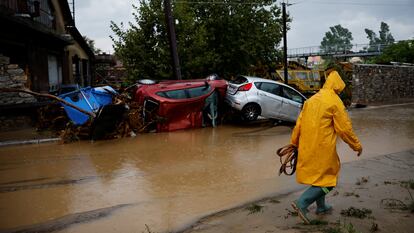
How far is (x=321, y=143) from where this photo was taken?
4148mm

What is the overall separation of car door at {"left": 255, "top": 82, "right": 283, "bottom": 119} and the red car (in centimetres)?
141

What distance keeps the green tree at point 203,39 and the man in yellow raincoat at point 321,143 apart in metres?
13.8

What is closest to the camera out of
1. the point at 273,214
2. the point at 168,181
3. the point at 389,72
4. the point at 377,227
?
the point at 377,227

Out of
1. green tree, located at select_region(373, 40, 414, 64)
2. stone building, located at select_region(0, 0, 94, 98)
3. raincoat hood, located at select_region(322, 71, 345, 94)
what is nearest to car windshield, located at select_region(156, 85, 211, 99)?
stone building, located at select_region(0, 0, 94, 98)

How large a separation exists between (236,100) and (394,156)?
5.63 meters

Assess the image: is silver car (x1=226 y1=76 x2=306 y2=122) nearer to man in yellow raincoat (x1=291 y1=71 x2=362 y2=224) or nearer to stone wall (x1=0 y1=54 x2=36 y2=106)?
stone wall (x1=0 y1=54 x2=36 y2=106)

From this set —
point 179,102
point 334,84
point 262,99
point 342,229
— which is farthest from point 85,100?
point 342,229

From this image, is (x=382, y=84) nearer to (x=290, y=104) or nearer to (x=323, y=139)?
(x=290, y=104)

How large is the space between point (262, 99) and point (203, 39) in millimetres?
6754

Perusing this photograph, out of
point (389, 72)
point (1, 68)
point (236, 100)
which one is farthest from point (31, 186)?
point (389, 72)

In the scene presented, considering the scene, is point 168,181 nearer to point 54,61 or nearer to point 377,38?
point 54,61

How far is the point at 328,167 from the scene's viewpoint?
4.17 metres

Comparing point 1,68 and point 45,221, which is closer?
point 45,221

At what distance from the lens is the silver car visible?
13008 millimetres
